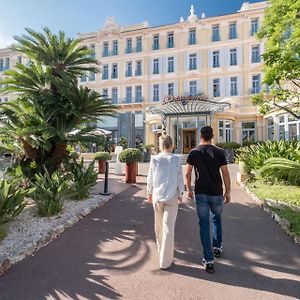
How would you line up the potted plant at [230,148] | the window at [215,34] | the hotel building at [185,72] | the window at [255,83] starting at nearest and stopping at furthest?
the potted plant at [230,148]
the hotel building at [185,72]
the window at [255,83]
the window at [215,34]

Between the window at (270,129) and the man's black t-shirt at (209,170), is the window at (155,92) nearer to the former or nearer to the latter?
the window at (270,129)

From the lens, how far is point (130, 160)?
10.3m

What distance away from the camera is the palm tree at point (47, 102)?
7.11 m

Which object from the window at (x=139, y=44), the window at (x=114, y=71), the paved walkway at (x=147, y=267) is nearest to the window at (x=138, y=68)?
the window at (x=139, y=44)

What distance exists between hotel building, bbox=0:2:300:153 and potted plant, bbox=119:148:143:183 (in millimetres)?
13729

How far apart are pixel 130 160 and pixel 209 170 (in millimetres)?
6947

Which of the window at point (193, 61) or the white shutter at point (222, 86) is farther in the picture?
the window at point (193, 61)

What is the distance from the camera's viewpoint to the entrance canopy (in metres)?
19.3

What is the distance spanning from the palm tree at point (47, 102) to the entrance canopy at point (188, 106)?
12538 millimetres

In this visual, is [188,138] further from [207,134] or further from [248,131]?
[207,134]

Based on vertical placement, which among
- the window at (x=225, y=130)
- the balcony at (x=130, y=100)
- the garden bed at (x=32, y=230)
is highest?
the balcony at (x=130, y=100)

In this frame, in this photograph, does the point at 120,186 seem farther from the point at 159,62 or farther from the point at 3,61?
the point at 3,61

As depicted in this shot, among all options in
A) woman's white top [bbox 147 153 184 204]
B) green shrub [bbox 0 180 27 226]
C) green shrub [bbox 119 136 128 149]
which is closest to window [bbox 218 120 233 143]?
green shrub [bbox 119 136 128 149]

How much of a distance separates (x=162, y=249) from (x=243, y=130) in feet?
85.9
